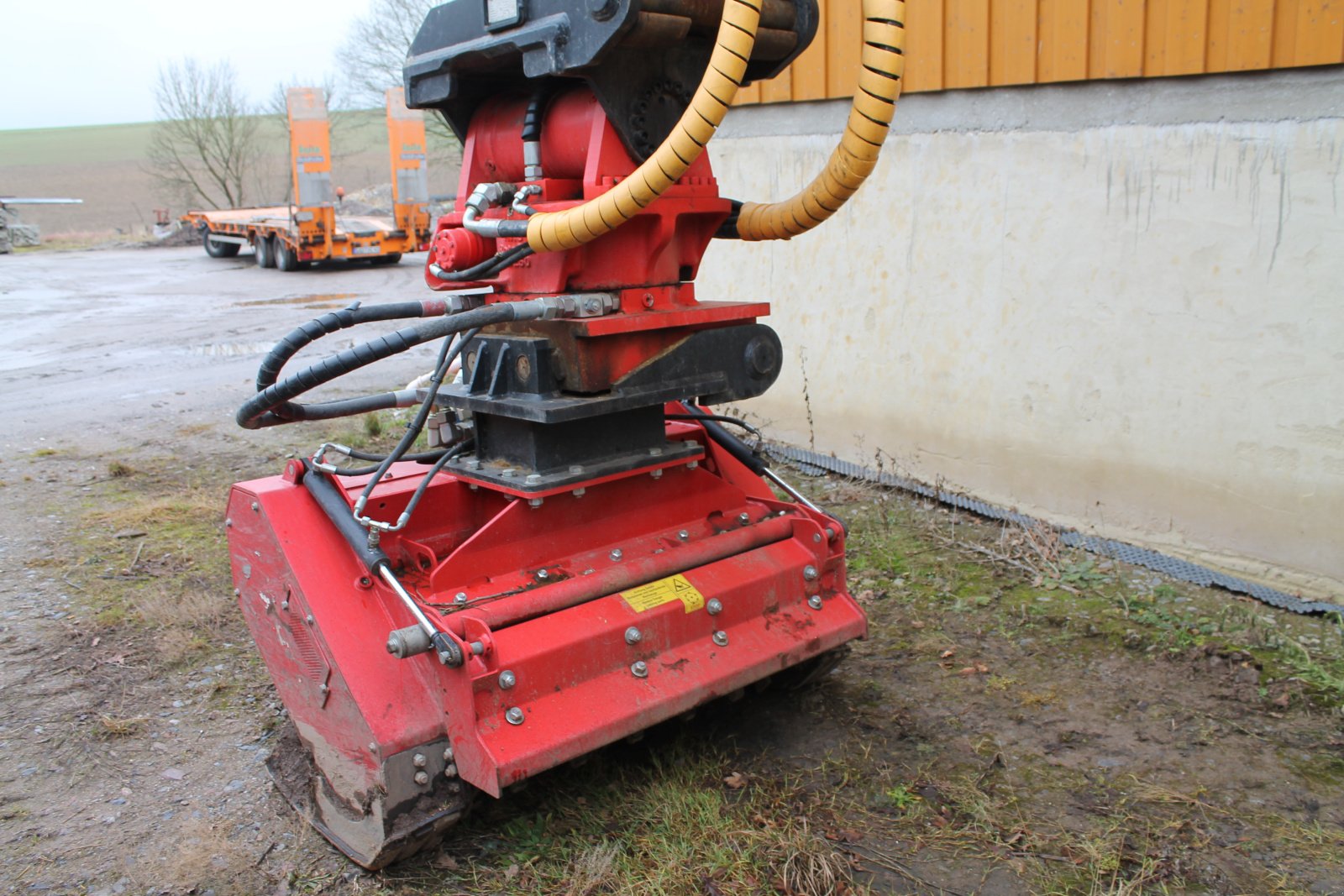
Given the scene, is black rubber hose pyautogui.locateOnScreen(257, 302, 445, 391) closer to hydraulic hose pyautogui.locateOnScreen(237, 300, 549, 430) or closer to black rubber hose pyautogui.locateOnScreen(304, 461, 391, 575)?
hydraulic hose pyautogui.locateOnScreen(237, 300, 549, 430)

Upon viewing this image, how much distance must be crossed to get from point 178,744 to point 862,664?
7.76ft

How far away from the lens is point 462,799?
2.78 meters

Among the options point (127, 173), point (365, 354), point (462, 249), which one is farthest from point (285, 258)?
point (127, 173)

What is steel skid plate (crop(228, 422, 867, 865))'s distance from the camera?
2.69m

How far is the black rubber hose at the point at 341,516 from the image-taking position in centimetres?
288

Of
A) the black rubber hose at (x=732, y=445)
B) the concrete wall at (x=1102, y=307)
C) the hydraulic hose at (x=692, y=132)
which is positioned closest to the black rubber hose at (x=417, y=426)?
the hydraulic hose at (x=692, y=132)

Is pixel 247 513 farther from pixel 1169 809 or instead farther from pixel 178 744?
pixel 1169 809

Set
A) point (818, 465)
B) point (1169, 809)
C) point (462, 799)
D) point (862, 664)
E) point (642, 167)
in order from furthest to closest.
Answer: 1. point (818, 465)
2. point (862, 664)
3. point (1169, 809)
4. point (462, 799)
5. point (642, 167)

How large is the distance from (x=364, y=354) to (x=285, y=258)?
1852 cm

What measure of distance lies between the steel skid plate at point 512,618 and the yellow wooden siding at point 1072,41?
8.46ft

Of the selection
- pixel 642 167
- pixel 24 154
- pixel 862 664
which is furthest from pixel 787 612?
pixel 24 154

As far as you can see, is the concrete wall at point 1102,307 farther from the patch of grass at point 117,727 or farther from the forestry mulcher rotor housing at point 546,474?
the patch of grass at point 117,727

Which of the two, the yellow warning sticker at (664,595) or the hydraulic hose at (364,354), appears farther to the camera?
the yellow warning sticker at (664,595)

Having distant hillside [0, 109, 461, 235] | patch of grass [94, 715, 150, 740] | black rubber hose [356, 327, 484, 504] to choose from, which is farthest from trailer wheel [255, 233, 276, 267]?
black rubber hose [356, 327, 484, 504]
